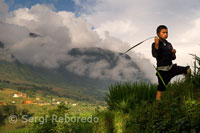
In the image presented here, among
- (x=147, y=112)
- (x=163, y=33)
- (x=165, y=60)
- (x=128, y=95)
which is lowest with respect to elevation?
(x=147, y=112)

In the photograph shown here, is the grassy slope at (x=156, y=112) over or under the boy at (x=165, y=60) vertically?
under

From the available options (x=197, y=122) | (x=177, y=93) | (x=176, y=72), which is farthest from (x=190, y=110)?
(x=176, y=72)

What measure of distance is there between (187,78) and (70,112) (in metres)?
3.72

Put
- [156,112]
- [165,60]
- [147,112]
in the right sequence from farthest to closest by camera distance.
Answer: [165,60], [147,112], [156,112]

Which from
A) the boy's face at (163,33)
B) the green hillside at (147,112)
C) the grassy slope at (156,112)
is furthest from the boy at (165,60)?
the grassy slope at (156,112)

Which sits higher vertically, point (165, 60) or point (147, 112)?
point (165, 60)

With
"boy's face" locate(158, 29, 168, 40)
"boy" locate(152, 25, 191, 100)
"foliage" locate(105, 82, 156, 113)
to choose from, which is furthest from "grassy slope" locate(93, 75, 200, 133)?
"boy's face" locate(158, 29, 168, 40)

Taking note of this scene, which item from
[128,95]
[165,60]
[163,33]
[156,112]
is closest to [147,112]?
[156,112]

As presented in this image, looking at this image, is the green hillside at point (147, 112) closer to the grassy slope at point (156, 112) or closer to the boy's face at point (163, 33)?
the grassy slope at point (156, 112)

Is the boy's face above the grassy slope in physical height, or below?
above

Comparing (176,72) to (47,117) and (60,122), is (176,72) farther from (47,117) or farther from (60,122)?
(47,117)

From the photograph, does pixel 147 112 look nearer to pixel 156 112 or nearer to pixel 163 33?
pixel 156 112

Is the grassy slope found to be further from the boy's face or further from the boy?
the boy's face

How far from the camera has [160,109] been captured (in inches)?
162
